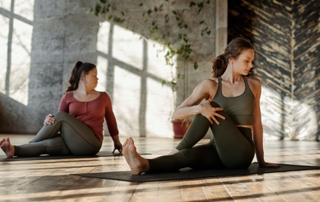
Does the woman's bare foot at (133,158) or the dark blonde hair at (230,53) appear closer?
the woman's bare foot at (133,158)

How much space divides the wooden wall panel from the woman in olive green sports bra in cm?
516

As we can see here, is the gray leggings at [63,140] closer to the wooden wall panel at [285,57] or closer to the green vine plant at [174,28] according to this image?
the green vine plant at [174,28]

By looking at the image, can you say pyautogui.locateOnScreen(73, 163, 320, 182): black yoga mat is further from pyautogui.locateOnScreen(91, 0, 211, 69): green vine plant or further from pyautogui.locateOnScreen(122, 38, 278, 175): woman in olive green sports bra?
pyautogui.locateOnScreen(91, 0, 211, 69): green vine plant

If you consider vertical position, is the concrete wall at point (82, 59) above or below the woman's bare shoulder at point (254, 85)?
above

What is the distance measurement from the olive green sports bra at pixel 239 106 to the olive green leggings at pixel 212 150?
0.07 m

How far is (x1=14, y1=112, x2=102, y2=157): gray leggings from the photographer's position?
4.02 metres

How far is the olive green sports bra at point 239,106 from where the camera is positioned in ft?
9.82

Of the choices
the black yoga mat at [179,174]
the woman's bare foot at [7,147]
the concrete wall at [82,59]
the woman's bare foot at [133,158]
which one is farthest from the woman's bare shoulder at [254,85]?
the concrete wall at [82,59]

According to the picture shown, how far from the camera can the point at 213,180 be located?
2.54 metres

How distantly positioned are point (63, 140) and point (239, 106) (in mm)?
1786

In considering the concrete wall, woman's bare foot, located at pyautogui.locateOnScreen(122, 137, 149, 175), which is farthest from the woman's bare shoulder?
the concrete wall

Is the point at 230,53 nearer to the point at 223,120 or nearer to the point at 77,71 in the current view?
the point at 223,120

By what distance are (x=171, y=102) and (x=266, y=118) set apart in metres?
1.68

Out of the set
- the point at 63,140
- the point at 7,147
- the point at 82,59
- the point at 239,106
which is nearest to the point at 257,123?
the point at 239,106
